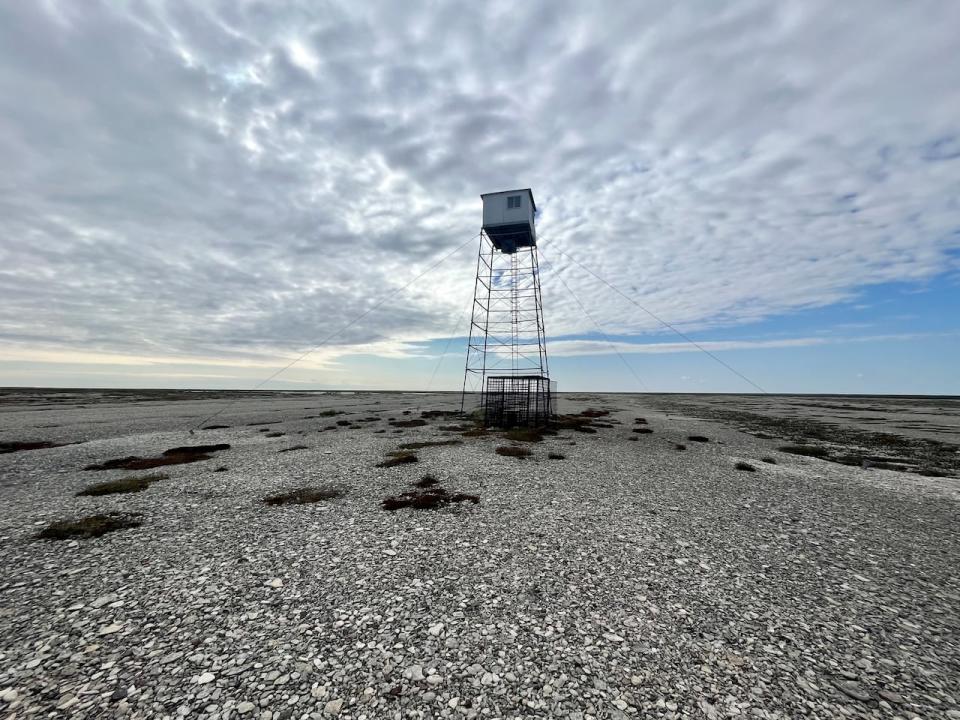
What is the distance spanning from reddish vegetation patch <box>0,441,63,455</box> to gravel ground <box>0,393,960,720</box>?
1655 centimetres

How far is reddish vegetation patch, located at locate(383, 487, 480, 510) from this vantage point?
17.2m

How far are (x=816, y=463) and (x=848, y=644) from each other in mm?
24776

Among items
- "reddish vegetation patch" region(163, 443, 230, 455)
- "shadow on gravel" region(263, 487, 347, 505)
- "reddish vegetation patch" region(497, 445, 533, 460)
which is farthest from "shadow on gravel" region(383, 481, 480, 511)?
"reddish vegetation patch" region(163, 443, 230, 455)

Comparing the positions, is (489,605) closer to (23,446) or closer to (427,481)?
(427,481)

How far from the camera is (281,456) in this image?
91.6 ft

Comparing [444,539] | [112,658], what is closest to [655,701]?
[444,539]

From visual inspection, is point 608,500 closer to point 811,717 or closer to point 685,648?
point 685,648

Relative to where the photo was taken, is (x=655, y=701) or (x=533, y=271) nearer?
(x=655, y=701)

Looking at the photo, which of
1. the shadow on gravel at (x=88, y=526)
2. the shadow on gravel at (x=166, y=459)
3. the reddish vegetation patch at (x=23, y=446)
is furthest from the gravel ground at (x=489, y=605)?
the reddish vegetation patch at (x=23, y=446)

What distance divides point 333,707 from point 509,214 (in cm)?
4195

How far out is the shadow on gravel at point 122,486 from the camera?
1869 centimetres

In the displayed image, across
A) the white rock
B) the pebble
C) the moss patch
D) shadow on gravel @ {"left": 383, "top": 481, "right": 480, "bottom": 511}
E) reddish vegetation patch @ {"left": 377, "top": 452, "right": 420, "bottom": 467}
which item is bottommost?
the white rock

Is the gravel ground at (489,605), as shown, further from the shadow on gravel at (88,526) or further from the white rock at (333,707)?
the shadow on gravel at (88,526)

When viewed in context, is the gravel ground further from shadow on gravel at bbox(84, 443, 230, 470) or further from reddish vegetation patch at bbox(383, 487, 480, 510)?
shadow on gravel at bbox(84, 443, 230, 470)
